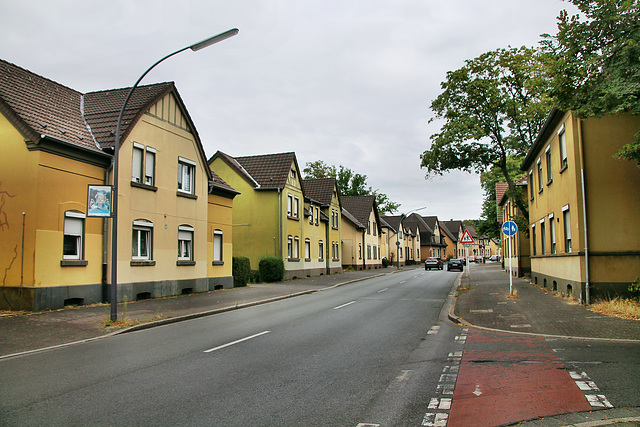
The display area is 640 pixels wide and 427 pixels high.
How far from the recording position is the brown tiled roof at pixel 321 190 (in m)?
44.8

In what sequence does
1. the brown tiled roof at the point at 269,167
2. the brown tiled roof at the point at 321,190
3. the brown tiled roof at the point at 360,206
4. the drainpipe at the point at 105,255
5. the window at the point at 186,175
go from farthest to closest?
the brown tiled roof at the point at 360,206
the brown tiled roof at the point at 321,190
the brown tiled roof at the point at 269,167
the window at the point at 186,175
the drainpipe at the point at 105,255

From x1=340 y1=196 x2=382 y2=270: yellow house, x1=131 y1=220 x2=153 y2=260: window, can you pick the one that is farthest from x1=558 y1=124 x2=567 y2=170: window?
x1=340 y1=196 x2=382 y2=270: yellow house

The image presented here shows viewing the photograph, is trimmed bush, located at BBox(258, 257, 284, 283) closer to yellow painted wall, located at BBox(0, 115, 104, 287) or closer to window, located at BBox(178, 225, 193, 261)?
window, located at BBox(178, 225, 193, 261)

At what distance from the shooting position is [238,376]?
22.8 feet

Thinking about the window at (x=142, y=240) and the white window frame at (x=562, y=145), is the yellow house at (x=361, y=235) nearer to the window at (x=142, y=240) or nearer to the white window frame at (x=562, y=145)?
the window at (x=142, y=240)

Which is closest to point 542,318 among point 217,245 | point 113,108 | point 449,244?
point 217,245

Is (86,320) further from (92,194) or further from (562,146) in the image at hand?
(562,146)

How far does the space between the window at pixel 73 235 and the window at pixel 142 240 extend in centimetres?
260

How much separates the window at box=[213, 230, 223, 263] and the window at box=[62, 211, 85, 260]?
907 centimetres

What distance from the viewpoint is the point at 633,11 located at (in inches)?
477

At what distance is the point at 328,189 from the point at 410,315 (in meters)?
31.5

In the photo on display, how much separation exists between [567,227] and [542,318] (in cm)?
635

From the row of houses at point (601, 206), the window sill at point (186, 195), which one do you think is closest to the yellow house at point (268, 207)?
the window sill at point (186, 195)

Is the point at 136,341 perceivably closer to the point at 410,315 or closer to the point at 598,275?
the point at 410,315
